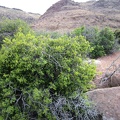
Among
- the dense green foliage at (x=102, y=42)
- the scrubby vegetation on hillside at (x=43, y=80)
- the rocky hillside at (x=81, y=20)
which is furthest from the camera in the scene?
the rocky hillside at (x=81, y=20)

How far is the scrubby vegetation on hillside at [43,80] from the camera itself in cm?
510

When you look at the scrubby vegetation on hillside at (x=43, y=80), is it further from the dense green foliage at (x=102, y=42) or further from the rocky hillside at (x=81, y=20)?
the rocky hillside at (x=81, y=20)

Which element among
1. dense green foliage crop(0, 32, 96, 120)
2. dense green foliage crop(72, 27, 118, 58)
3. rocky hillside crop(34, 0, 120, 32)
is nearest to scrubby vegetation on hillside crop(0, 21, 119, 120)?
dense green foliage crop(0, 32, 96, 120)

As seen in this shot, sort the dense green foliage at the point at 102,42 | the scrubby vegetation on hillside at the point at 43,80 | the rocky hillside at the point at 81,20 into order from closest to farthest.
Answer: the scrubby vegetation on hillside at the point at 43,80 < the dense green foliage at the point at 102,42 < the rocky hillside at the point at 81,20

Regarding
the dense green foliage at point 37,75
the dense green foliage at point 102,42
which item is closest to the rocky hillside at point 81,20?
the dense green foliage at point 102,42

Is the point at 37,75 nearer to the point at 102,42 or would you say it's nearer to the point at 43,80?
the point at 43,80

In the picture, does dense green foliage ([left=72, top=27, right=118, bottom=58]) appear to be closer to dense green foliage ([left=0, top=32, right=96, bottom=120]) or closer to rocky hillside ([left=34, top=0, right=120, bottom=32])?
dense green foliage ([left=0, top=32, right=96, bottom=120])

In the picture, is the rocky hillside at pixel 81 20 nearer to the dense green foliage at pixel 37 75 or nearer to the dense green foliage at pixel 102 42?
the dense green foliage at pixel 102 42

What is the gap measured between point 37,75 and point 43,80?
215 millimetres

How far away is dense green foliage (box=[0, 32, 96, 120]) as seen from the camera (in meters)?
5.12

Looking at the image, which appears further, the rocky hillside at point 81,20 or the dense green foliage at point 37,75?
the rocky hillside at point 81,20

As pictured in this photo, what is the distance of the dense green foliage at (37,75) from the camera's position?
5121mm

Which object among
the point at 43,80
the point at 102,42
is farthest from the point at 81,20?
the point at 43,80

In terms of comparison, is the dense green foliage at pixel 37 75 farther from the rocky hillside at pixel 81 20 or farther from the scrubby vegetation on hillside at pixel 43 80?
the rocky hillside at pixel 81 20
